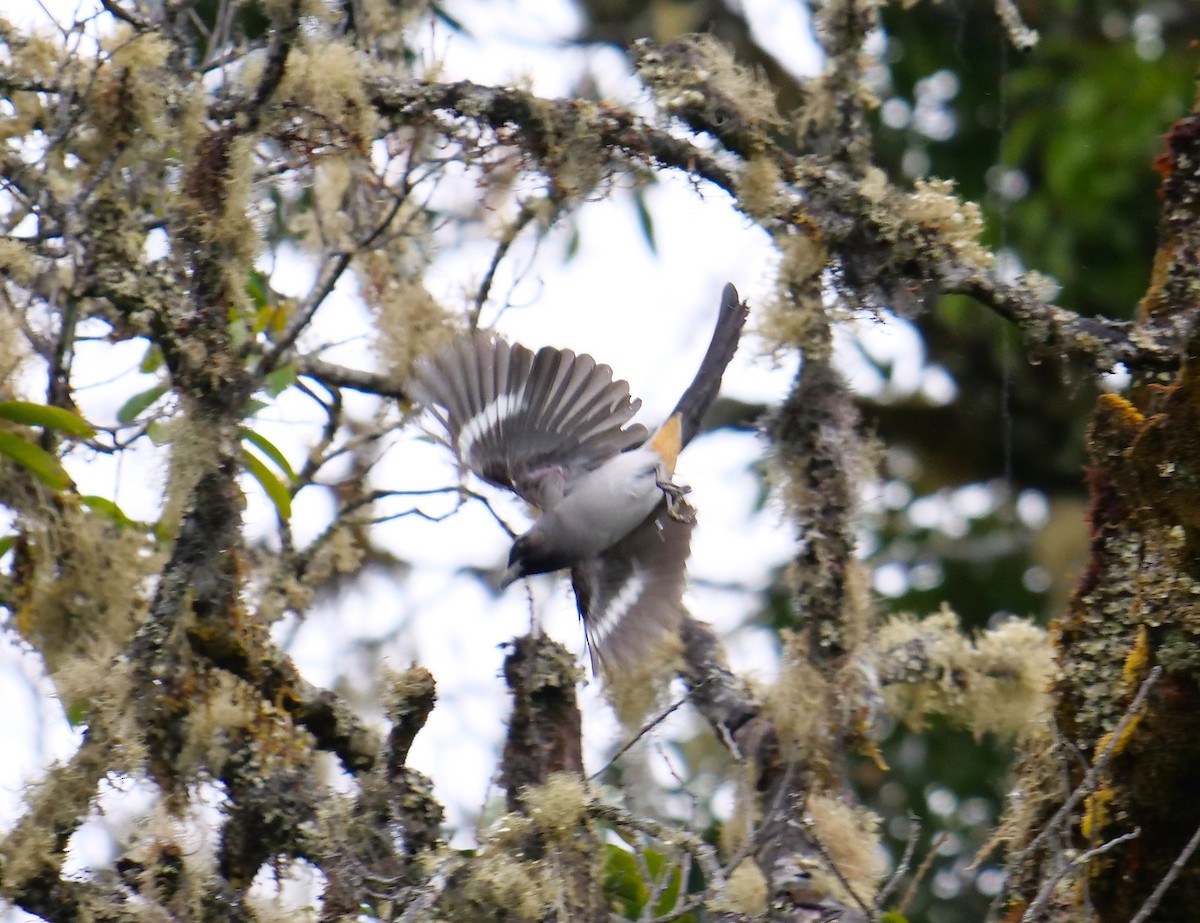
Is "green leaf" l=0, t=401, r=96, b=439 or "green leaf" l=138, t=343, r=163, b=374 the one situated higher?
"green leaf" l=138, t=343, r=163, b=374

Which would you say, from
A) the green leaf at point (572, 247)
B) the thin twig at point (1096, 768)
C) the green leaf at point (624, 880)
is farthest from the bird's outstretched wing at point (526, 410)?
the green leaf at point (572, 247)

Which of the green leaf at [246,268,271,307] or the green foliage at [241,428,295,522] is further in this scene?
the green leaf at [246,268,271,307]

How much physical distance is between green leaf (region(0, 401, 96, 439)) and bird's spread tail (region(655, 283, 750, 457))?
146 centimetres

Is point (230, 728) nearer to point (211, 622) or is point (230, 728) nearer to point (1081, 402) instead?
point (211, 622)

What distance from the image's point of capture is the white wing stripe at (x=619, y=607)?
3449 mm

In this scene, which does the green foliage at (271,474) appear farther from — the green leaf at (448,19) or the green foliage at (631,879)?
the green leaf at (448,19)

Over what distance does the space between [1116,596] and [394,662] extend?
1.30 m

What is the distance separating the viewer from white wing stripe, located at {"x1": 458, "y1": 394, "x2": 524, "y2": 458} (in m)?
3.41

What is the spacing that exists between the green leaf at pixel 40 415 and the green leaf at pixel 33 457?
39mm

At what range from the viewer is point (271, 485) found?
3.18 metres

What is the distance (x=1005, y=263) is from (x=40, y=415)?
3.76 metres

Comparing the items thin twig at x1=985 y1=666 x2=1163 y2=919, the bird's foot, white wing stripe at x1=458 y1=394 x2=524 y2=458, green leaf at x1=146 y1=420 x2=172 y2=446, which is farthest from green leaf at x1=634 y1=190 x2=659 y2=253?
thin twig at x1=985 y1=666 x2=1163 y2=919

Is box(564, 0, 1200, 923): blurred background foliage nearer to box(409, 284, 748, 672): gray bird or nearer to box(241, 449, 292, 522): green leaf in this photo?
box(409, 284, 748, 672): gray bird

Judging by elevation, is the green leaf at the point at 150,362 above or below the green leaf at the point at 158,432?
above
